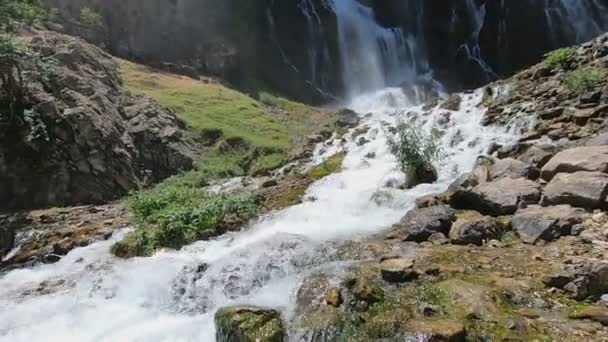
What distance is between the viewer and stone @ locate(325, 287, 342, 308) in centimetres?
683

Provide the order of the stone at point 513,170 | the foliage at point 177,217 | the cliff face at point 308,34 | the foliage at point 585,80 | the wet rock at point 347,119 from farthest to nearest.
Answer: the cliff face at point 308,34 < the wet rock at point 347,119 < the foliage at point 585,80 < the foliage at point 177,217 < the stone at point 513,170

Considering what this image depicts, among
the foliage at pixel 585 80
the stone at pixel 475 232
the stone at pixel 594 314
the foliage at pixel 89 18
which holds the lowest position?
the stone at pixel 594 314

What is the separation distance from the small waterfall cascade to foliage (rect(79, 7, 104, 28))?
29.2m

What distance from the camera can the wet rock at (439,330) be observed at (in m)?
5.57

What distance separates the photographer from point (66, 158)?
1784 cm

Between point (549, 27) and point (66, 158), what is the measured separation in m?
31.1

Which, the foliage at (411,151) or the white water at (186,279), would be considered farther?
the foliage at (411,151)

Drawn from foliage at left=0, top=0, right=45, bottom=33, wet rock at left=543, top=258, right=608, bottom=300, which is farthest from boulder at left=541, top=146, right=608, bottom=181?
foliage at left=0, top=0, right=45, bottom=33

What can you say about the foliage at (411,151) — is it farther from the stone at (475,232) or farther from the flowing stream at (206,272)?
the stone at (475,232)

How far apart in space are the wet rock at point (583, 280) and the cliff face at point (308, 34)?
29829 mm

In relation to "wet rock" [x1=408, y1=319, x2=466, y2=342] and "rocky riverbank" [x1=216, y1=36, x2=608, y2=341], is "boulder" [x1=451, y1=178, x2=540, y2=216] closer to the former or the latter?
"rocky riverbank" [x1=216, y1=36, x2=608, y2=341]

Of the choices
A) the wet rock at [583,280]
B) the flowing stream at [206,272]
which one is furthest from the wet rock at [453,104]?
the wet rock at [583,280]

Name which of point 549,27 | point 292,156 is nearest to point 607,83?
point 292,156

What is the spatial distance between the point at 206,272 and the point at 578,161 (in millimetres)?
6655
